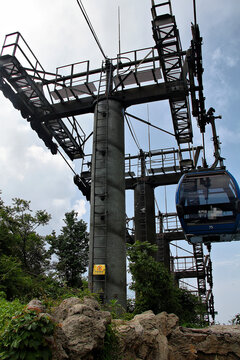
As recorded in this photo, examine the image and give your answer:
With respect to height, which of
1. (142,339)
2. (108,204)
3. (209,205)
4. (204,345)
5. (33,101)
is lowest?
(204,345)

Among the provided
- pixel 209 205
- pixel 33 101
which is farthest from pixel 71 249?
pixel 209 205

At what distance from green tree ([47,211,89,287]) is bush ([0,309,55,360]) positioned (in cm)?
2802

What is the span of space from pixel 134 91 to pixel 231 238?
9.41 meters

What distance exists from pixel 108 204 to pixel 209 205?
15.8 feet

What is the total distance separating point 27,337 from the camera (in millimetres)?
4711

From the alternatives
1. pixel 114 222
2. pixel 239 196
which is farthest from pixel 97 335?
pixel 114 222

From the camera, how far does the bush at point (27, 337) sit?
15.2ft

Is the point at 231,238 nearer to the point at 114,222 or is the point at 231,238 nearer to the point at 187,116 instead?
the point at 114,222

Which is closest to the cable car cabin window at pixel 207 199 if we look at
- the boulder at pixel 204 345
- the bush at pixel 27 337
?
the boulder at pixel 204 345

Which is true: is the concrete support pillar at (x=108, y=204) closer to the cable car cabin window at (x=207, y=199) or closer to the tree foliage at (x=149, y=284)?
the tree foliage at (x=149, y=284)

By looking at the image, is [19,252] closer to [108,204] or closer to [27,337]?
[108,204]

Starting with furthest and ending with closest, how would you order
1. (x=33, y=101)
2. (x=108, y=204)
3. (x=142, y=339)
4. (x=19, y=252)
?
(x=19, y=252)
(x=33, y=101)
(x=108, y=204)
(x=142, y=339)

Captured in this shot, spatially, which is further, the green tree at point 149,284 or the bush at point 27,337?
the green tree at point 149,284

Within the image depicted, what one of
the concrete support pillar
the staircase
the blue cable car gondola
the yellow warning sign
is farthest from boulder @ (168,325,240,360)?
the staircase
